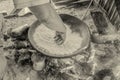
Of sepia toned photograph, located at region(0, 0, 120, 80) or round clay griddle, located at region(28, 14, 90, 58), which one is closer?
sepia toned photograph, located at region(0, 0, 120, 80)

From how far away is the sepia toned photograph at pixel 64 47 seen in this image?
2.38 meters

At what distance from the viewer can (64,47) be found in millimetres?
2553

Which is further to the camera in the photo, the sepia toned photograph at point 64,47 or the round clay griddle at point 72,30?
the round clay griddle at point 72,30

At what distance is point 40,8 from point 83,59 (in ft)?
2.83

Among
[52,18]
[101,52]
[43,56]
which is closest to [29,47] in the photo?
[43,56]

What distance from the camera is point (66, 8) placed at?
312cm

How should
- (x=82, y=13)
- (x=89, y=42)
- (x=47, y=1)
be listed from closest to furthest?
(x=47, y=1)
(x=89, y=42)
(x=82, y=13)

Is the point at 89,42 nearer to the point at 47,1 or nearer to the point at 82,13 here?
the point at 82,13

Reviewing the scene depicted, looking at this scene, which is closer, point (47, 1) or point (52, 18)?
point (47, 1)

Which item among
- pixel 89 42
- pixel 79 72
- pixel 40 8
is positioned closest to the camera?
pixel 40 8

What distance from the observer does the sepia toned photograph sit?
2.38 m

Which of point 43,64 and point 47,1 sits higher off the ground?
point 47,1

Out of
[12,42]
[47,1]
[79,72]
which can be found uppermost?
[47,1]

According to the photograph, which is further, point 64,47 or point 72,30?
point 72,30
